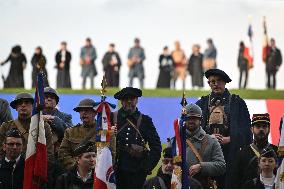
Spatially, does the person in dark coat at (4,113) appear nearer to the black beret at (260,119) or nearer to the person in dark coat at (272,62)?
the black beret at (260,119)

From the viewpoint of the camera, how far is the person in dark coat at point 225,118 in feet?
46.6

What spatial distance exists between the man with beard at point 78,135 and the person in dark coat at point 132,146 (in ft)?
1.74

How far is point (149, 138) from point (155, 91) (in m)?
18.4

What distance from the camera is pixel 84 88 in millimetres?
33812

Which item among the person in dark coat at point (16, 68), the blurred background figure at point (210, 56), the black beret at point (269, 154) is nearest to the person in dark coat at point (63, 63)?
the person in dark coat at point (16, 68)

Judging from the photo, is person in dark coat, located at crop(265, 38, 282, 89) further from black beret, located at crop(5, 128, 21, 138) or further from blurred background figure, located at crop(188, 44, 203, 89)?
black beret, located at crop(5, 128, 21, 138)

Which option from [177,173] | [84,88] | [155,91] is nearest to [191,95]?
[155,91]

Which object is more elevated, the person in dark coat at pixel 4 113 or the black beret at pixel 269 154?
the person in dark coat at pixel 4 113

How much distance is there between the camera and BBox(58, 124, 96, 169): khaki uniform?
13.4 m

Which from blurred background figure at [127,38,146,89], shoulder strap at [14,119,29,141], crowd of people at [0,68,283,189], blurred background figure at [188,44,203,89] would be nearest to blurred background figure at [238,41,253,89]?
blurred background figure at [188,44,203,89]

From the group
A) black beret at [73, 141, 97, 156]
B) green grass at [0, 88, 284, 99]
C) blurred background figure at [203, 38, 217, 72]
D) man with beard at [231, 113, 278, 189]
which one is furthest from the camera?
blurred background figure at [203, 38, 217, 72]

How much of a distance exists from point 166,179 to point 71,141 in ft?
4.63

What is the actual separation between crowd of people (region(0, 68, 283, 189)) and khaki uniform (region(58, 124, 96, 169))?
12 millimetres

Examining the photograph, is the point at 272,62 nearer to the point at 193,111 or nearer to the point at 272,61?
the point at 272,61
